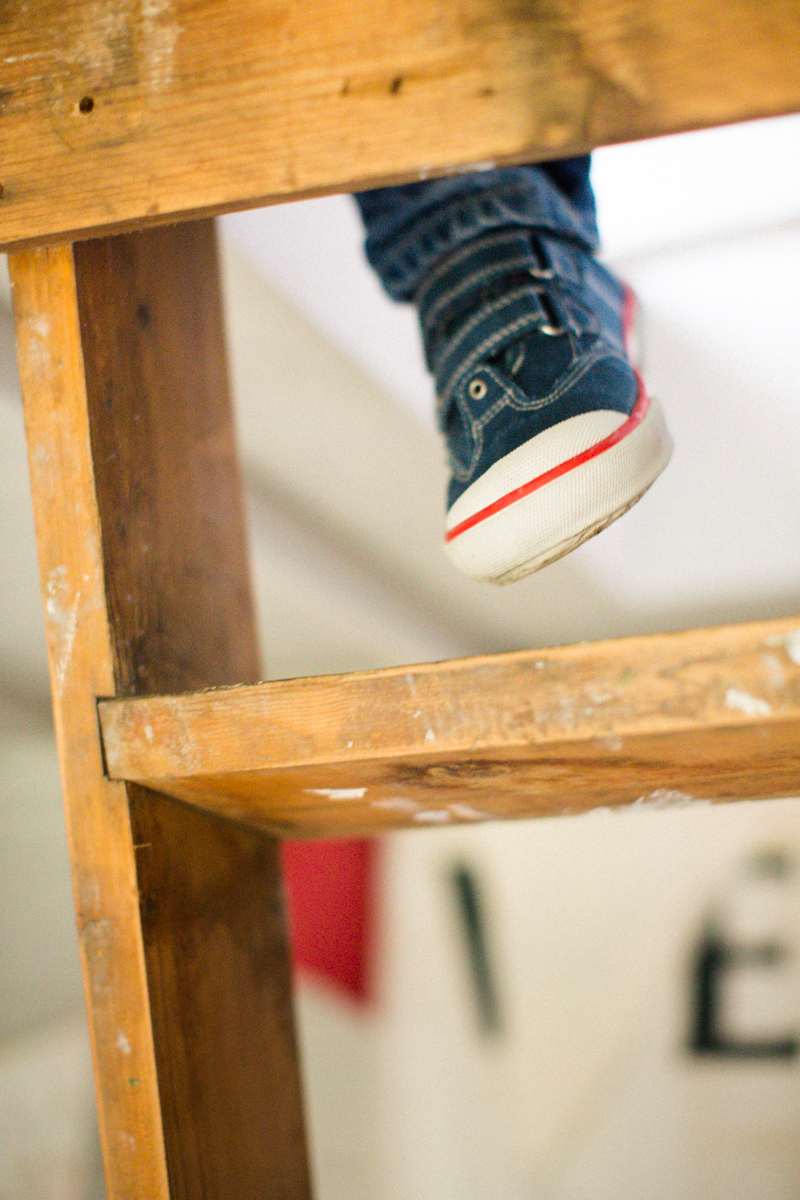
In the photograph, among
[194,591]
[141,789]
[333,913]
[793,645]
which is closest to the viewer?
[793,645]

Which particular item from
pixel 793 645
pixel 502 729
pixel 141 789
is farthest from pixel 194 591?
pixel 793 645

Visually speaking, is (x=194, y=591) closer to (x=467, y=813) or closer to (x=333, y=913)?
(x=467, y=813)

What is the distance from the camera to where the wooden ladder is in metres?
0.35

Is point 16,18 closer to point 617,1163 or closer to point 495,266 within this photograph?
point 495,266

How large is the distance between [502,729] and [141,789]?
206mm

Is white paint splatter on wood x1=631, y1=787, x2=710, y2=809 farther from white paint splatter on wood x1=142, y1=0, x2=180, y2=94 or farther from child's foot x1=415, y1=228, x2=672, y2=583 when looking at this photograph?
white paint splatter on wood x1=142, y1=0, x2=180, y2=94

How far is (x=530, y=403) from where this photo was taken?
550 mm

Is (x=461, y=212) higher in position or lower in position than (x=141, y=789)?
higher

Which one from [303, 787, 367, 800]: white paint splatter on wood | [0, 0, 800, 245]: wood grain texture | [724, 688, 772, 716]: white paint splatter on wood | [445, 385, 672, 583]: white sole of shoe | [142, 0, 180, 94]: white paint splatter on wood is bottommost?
[303, 787, 367, 800]: white paint splatter on wood

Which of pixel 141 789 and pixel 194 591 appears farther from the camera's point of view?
pixel 194 591

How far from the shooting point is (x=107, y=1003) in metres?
0.44

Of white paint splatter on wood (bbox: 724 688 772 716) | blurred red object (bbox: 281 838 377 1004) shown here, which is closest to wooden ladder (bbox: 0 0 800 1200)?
white paint splatter on wood (bbox: 724 688 772 716)

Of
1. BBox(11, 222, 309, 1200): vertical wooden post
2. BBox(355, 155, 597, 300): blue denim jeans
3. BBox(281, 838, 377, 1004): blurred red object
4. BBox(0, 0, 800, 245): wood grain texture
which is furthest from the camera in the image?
BBox(281, 838, 377, 1004): blurred red object

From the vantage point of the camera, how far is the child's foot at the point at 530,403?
19.9 inches
